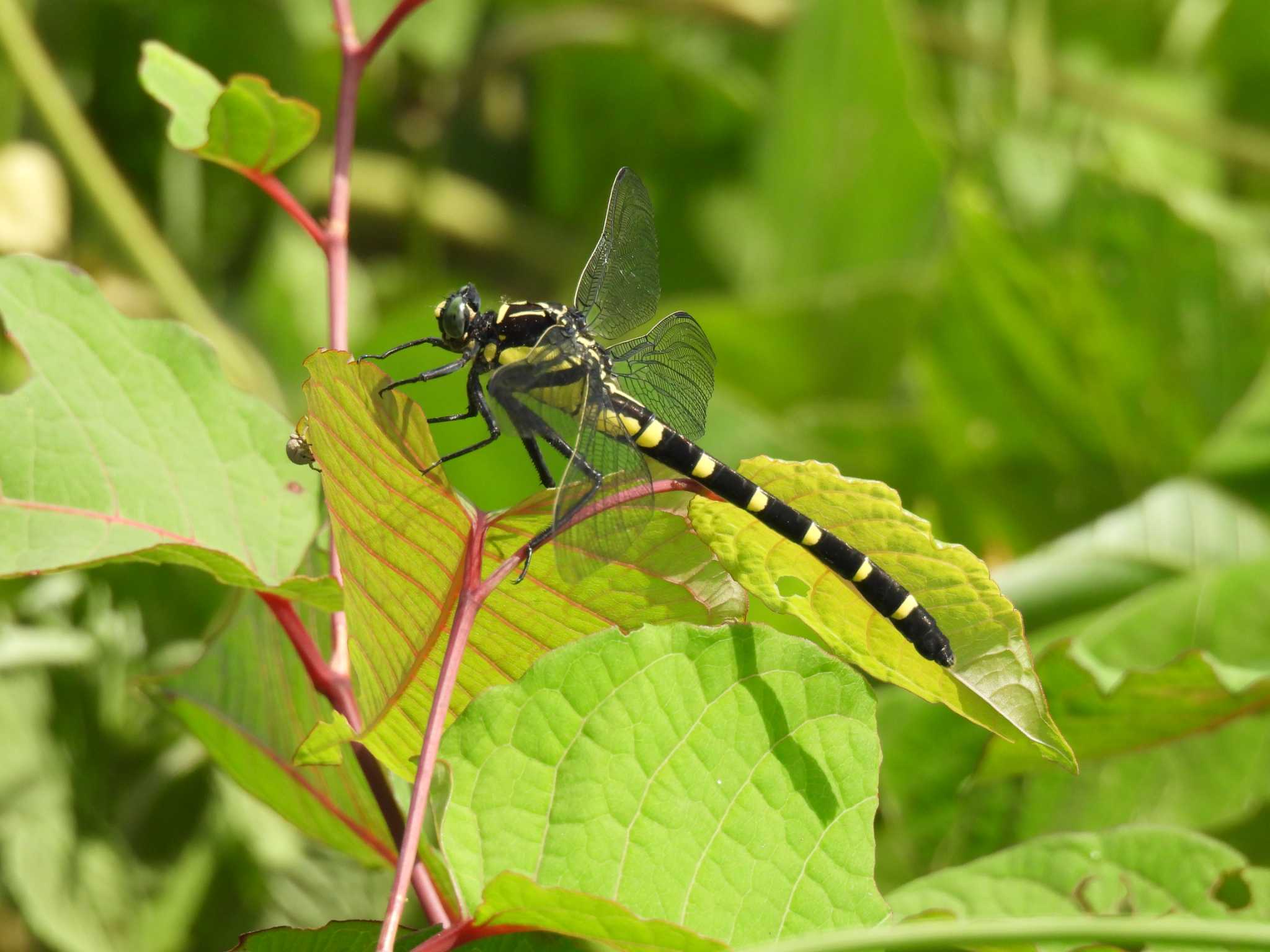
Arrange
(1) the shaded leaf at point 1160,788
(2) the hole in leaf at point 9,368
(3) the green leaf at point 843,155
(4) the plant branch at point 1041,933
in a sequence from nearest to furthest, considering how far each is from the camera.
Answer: (4) the plant branch at point 1041,933 → (1) the shaded leaf at point 1160,788 → (2) the hole in leaf at point 9,368 → (3) the green leaf at point 843,155

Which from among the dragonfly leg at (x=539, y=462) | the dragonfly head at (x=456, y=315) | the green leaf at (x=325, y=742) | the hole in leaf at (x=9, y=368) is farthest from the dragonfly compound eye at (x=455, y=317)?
the hole in leaf at (x=9, y=368)

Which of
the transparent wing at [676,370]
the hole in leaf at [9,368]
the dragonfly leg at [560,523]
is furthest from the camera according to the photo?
the hole in leaf at [9,368]

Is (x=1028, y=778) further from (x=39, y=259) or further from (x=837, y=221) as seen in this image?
(x=837, y=221)

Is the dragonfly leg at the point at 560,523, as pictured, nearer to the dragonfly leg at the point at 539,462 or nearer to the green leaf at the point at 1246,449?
the dragonfly leg at the point at 539,462

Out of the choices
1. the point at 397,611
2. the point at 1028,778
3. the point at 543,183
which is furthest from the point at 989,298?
the point at 397,611

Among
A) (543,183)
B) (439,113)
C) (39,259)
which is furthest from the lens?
(543,183)
